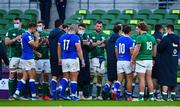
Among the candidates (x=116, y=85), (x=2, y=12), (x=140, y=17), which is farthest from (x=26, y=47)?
(x=2, y=12)

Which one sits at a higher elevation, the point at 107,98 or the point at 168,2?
the point at 168,2

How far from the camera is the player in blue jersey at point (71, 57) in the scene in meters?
20.6

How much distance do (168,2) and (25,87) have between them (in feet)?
29.3

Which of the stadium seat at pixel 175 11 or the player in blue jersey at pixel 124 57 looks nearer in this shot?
the player in blue jersey at pixel 124 57

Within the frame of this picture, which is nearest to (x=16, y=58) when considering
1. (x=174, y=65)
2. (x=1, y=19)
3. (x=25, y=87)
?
(x=25, y=87)

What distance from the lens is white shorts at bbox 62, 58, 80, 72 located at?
20672 millimetres

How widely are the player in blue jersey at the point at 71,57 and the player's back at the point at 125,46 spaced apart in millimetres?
1045

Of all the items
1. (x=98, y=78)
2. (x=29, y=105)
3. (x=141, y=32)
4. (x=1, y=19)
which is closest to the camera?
(x=29, y=105)

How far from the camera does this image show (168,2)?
28.8 m

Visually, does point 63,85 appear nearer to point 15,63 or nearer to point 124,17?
point 15,63

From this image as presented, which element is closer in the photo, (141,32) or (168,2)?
(141,32)

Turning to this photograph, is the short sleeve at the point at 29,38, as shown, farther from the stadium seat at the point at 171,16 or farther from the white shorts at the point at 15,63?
the stadium seat at the point at 171,16

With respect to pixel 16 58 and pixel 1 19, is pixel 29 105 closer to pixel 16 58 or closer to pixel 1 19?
pixel 16 58

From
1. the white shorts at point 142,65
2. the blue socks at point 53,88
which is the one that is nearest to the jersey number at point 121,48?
the white shorts at point 142,65
